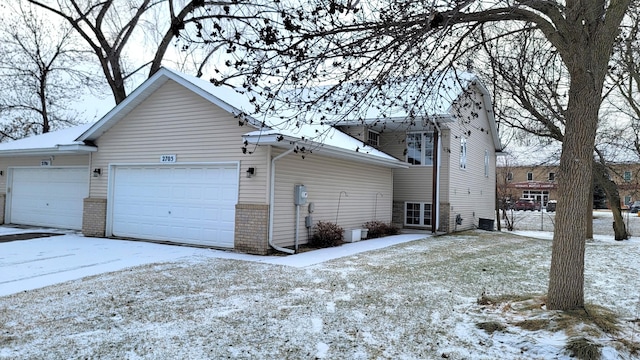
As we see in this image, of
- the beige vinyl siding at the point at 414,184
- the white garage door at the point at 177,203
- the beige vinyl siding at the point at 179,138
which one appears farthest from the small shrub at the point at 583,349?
the beige vinyl siding at the point at 414,184

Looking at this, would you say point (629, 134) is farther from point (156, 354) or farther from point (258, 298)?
point (156, 354)

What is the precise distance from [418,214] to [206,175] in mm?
9284

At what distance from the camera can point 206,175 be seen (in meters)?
11.3

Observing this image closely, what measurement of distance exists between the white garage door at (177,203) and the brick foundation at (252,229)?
403mm

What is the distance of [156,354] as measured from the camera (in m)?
4.15

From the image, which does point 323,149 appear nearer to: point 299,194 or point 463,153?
point 299,194

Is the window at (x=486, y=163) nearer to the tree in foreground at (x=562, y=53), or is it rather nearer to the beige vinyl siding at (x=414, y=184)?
the beige vinyl siding at (x=414, y=184)

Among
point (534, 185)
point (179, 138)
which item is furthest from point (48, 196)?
point (534, 185)

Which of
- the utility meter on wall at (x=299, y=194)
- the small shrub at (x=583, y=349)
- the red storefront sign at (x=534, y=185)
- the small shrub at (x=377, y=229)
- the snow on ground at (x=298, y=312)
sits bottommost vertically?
the snow on ground at (x=298, y=312)

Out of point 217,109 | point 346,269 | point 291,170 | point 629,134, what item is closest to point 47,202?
point 217,109

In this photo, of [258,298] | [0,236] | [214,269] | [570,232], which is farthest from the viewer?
[0,236]

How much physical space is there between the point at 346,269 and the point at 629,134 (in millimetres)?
16521

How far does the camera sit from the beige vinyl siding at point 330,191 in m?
10.8

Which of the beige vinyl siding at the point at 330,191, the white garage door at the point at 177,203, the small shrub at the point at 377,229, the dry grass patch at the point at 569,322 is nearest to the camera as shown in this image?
the dry grass patch at the point at 569,322
